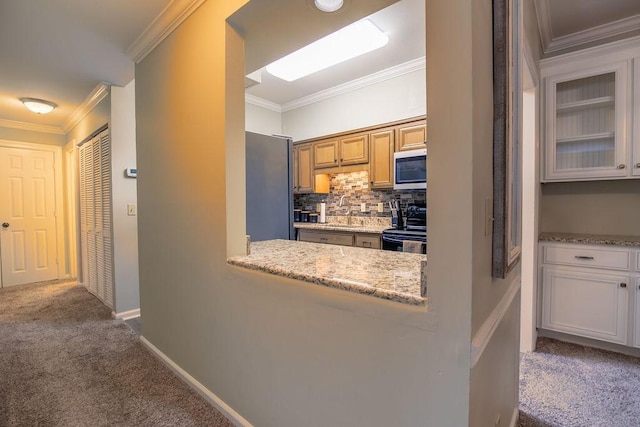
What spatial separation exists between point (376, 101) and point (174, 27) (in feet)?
7.56

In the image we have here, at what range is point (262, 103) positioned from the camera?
4426mm

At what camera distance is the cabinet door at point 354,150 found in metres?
3.59

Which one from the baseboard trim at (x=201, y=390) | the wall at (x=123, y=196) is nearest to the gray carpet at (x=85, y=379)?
the baseboard trim at (x=201, y=390)

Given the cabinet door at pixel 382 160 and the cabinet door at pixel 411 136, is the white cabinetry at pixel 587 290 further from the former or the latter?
the cabinet door at pixel 382 160

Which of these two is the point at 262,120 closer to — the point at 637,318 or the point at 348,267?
the point at 348,267

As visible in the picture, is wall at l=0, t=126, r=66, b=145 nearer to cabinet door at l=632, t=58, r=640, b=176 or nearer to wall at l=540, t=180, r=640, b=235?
wall at l=540, t=180, r=640, b=235

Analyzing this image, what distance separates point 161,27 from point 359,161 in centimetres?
232

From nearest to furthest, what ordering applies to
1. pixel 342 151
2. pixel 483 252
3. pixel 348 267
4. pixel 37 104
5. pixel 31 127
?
pixel 483 252 < pixel 348 267 < pixel 37 104 < pixel 342 151 < pixel 31 127

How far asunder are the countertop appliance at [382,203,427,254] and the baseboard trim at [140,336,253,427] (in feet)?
6.37

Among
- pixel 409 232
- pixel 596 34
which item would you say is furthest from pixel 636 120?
pixel 409 232

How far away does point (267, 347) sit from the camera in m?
1.38

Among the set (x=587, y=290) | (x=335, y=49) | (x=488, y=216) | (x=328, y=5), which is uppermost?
(x=335, y=49)

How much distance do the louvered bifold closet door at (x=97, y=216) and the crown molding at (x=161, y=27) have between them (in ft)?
3.88

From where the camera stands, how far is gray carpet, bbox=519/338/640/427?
1.63m
